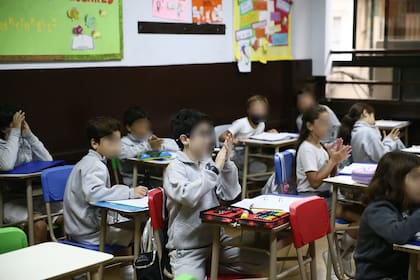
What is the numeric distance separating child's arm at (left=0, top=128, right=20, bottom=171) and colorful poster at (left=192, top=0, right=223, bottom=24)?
7.95 ft

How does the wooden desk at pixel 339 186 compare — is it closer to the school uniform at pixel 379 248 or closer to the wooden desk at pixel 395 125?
the school uniform at pixel 379 248

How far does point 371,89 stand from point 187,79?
241 cm

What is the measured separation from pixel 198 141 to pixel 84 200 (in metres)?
0.92

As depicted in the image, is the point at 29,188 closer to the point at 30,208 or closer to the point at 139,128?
the point at 30,208

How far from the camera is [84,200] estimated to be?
3.54m

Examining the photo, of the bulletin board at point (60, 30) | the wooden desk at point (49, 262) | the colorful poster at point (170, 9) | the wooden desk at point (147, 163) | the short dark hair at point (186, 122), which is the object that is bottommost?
the wooden desk at point (147, 163)

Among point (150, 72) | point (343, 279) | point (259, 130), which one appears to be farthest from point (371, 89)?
point (343, 279)

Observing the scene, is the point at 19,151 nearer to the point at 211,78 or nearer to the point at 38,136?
the point at 38,136

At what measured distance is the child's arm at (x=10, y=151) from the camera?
421 centimetres

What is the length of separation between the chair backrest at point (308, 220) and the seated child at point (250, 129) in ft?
9.77

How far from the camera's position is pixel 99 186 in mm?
3479

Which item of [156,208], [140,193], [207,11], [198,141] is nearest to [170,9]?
[207,11]

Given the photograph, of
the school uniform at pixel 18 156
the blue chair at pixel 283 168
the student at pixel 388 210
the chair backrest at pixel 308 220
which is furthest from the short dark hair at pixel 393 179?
the school uniform at pixel 18 156

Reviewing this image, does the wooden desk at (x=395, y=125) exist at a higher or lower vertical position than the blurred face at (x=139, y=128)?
lower
